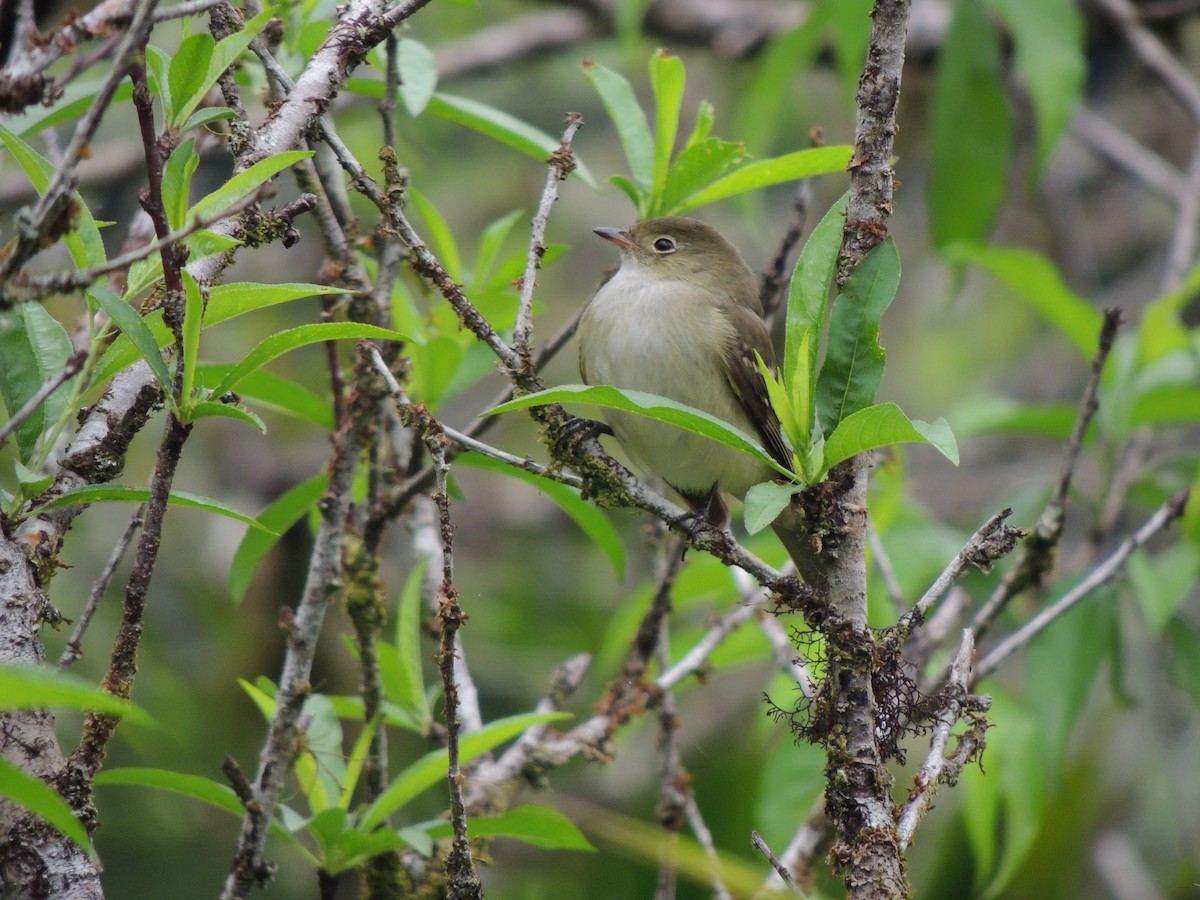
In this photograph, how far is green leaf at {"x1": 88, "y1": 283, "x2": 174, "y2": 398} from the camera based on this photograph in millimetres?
1684

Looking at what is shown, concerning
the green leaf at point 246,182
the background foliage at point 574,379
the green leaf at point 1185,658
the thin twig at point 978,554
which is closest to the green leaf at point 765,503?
the thin twig at point 978,554

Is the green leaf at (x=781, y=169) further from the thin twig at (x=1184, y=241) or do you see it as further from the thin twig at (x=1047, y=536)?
the thin twig at (x=1184, y=241)

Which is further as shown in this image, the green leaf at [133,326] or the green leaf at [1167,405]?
the green leaf at [1167,405]

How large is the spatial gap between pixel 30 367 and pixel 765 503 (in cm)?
122

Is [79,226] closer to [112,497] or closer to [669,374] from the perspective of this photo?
[112,497]

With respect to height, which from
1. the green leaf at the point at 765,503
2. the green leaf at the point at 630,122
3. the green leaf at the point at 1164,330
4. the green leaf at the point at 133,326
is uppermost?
the green leaf at the point at 1164,330

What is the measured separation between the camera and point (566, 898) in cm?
426

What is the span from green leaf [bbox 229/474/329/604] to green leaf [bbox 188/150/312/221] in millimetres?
962

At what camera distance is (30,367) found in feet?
6.45

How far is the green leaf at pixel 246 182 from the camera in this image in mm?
1824

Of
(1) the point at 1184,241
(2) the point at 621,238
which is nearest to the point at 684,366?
(2) the point at 621,238

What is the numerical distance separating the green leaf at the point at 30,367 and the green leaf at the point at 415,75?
94 cm

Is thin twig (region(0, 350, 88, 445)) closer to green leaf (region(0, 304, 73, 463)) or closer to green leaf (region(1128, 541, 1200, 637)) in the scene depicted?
green leaf (region(0, 304, 73, 463))

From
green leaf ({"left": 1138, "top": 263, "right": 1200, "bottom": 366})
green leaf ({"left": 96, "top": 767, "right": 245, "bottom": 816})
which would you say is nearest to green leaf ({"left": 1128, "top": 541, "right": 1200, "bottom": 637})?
green leaf ({"left": 1138, "top": 263, "right": 1200, "bottom": 366})
